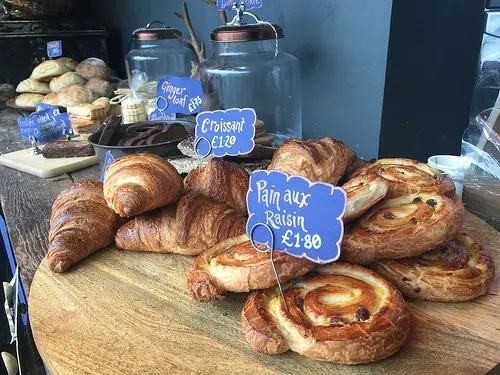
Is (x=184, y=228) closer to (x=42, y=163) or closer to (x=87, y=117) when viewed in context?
(x=42, y=163)

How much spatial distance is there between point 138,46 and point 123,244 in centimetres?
208

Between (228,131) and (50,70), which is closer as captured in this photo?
(228,131)

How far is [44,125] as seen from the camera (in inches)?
86.4

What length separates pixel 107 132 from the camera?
64.4 inches

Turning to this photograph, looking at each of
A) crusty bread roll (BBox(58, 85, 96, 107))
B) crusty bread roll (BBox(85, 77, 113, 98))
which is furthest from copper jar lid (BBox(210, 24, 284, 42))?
crusty bread roll (BBox(85, 77, 113, 98))

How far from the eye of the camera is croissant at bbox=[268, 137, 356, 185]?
40.6 inches

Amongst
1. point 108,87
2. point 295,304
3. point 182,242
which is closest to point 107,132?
point 182,242

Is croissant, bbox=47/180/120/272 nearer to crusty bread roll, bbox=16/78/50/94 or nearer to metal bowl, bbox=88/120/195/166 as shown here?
metal bowl, bbox=88/120/195/166

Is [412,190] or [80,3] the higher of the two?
[80,3]

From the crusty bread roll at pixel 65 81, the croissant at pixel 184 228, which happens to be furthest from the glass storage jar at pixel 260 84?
the crusty bread roll at pixel 65 81

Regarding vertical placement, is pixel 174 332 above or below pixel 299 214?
below

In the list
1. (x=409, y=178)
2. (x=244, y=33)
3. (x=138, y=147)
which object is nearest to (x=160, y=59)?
(x=244, y=33)

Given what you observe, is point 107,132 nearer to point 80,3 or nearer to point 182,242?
point 182,242

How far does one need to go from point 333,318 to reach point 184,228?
408mm
